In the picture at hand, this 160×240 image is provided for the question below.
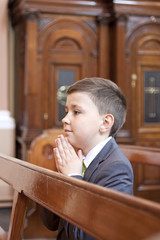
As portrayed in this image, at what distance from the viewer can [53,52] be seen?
5363 millimetres

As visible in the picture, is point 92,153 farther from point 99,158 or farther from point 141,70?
point 141,70

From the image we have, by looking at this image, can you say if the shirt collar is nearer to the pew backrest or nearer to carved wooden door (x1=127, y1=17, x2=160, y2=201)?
the pew backrest

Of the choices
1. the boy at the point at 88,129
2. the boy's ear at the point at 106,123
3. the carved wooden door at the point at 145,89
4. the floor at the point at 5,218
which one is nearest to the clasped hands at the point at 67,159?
the boy at the point at 88,129

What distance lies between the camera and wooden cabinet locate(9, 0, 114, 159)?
5242mm

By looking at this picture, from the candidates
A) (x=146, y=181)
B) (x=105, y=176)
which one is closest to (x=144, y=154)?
(x=105, y=176)

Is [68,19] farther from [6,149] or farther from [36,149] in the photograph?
[36,149]

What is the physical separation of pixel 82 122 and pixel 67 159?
0.53 feet

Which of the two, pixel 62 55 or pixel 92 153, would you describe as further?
pixel 62 55

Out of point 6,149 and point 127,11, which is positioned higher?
point 127,11

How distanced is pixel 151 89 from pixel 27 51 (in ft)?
5.35

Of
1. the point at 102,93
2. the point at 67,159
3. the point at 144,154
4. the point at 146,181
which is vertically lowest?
the point at 146,181

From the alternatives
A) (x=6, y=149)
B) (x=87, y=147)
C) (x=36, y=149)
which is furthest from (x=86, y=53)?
(x=87, y=147)

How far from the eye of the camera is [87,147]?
1795 millimetres

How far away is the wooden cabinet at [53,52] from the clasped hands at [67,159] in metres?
3.37
